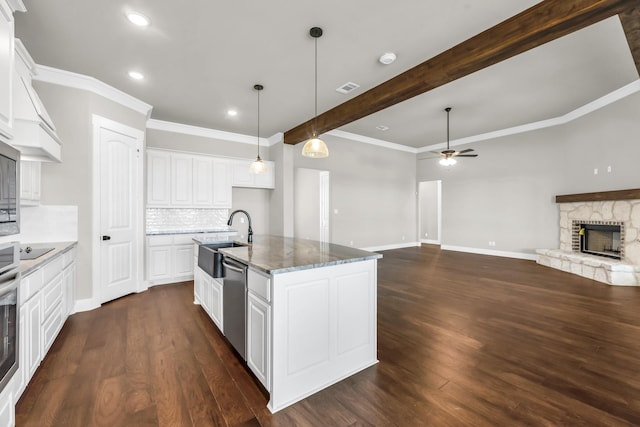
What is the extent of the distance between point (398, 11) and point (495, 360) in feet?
10.3

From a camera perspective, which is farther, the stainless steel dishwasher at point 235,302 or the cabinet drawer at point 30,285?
the stainless steel dishwasher at point 235,302

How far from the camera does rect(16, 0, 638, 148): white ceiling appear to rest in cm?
237

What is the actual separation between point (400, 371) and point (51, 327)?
3.06 meters

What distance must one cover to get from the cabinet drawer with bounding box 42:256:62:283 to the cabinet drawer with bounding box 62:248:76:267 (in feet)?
0.57

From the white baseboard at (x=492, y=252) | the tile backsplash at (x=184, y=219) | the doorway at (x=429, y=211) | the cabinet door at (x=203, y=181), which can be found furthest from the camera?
the doorway at (x=429, y=211)

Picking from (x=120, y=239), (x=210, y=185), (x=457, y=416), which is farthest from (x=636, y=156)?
(x=120, y=239)

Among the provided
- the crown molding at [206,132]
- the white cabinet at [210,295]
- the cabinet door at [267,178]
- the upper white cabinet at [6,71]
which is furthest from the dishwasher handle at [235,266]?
the crown molding at [206,132]

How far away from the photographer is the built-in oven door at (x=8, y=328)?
134 centimetres

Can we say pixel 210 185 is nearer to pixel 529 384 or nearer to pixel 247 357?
pixel 247 357

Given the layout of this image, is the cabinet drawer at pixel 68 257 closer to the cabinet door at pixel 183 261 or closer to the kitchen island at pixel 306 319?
the cabinet door at pixel 183 261

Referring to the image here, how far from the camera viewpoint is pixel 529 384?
1.91m

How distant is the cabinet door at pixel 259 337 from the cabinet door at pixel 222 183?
146 inches

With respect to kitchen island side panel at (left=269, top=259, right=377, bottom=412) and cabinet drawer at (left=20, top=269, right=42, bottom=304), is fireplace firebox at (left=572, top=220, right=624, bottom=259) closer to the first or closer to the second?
kitchen island side panel at (left=269, top=259, right=377, bottom=412)

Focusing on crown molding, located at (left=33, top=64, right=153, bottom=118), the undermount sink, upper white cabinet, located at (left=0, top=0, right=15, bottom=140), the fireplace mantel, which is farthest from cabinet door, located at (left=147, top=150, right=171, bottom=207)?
the fireplace mantel
